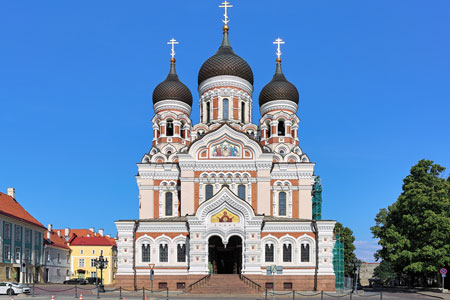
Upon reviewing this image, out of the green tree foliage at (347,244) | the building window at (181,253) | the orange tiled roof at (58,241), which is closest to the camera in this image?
the building window at (181,253)

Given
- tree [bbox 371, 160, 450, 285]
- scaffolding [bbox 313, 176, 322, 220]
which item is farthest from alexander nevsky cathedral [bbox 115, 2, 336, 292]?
scaffolding [bbox 313, 176, 322, 220]

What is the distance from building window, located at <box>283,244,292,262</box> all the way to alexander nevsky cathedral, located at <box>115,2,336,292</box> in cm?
8

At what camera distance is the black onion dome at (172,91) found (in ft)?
167

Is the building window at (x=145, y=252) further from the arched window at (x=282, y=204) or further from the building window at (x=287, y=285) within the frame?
the arched window at (x=282, y=204)

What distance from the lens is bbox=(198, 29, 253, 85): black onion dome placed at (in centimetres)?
4947

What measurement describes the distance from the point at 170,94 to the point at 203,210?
15.9 m

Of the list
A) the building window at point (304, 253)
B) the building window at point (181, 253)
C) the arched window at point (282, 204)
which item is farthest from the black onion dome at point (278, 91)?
the building window at point (181, 253)

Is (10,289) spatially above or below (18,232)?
below

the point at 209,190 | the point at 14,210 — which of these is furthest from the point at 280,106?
the point at 14,210

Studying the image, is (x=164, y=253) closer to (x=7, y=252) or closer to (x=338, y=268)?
(x=338, y=268)

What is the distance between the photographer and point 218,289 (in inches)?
1412

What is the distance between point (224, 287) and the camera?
1420 inches

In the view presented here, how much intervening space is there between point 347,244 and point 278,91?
29.7 metres

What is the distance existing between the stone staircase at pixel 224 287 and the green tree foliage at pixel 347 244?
34.2 metres
